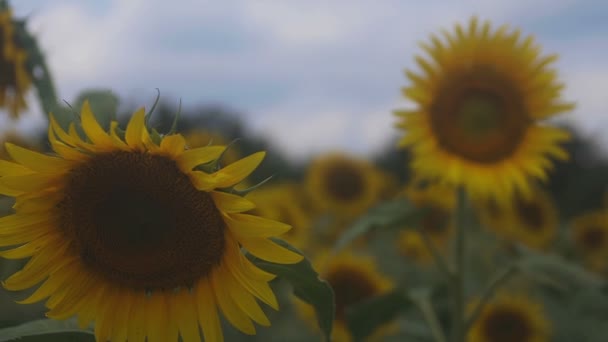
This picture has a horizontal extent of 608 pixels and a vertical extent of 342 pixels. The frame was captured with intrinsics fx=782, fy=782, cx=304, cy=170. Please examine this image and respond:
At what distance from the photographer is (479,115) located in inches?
124

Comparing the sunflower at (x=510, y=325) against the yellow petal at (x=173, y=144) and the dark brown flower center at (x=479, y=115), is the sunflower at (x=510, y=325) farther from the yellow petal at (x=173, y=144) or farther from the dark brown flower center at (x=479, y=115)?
the yellow petal at (x=173, y=144)

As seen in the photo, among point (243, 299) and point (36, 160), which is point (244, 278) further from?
point (36, 160)

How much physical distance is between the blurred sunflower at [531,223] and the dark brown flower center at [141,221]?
3.92 m

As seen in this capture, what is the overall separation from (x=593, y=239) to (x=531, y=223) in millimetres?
664

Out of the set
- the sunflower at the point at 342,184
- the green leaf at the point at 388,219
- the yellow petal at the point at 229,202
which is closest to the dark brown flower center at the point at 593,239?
the sunflower at the point at 342,184

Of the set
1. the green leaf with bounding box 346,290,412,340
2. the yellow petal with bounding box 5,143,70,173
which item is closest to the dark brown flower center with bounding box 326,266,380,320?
the green leaf with bounding box 346,290,412,340

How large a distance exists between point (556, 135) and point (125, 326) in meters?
1.95

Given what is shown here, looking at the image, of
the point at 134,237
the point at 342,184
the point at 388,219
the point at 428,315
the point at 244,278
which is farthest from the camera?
the point at 342,184

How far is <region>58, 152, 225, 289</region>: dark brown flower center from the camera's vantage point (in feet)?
4.78

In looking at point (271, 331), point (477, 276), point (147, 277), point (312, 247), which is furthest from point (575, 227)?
point (147, 277)

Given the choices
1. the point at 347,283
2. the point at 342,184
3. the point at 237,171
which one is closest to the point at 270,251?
the point at 237,171

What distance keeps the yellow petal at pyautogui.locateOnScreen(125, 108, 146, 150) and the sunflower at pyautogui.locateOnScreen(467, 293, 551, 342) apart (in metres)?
2.27

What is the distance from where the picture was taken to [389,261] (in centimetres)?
507

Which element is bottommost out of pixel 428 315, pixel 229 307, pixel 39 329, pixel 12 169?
pixel 428 315
